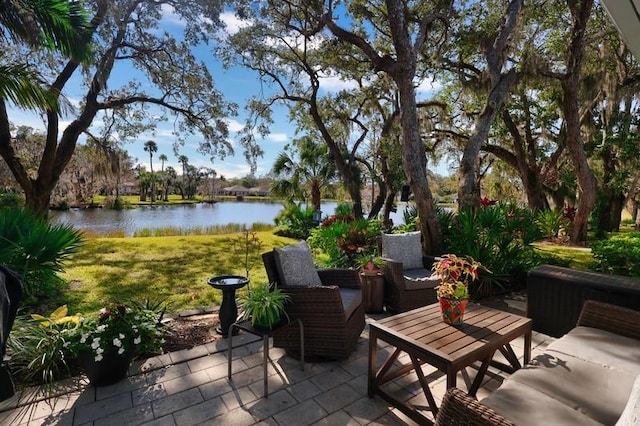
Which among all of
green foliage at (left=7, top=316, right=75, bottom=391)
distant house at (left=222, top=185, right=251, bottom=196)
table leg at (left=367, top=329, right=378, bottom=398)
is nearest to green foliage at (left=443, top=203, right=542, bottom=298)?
table leg at (left=367, top=329, right=378, bottom=398)

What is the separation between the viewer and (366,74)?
8.49 meters

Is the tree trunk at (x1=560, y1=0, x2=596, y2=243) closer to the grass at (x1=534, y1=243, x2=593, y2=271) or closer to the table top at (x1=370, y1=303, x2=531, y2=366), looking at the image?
the grass at (x1=534, y1=243, x2=593, y2=271)

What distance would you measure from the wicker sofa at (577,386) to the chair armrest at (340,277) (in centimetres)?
166

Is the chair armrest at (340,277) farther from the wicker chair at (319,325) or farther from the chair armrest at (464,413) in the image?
the chair armrest at (464,413)

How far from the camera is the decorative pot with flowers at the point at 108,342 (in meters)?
2.16

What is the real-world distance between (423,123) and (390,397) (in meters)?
9.30

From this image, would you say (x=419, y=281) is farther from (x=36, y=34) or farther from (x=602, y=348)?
(x=36, y=34)

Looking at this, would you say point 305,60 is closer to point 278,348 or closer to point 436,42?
point 436,42

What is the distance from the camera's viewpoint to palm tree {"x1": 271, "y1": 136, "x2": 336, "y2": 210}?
11.5 m

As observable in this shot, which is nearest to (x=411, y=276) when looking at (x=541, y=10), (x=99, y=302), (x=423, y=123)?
(x=99, y=302)

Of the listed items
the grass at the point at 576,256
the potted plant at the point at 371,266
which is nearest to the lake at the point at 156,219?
the grass at the point at 576,256

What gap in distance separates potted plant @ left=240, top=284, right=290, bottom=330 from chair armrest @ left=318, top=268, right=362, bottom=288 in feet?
2.78

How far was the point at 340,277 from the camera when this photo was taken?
10.4 ft

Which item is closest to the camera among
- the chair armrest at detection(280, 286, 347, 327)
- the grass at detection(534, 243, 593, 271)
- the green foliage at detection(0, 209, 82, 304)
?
the chair armrest at detection(280, 286, 347, 327)
